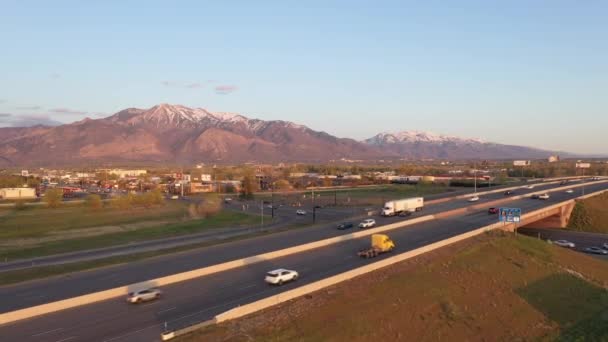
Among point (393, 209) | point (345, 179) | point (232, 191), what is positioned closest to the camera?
point (393, 209)

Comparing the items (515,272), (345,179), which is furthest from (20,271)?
(345,179)

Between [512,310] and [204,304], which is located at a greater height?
[204,304]

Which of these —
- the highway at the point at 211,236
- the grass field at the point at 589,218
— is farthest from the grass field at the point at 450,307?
the grass field at the point at 589,218

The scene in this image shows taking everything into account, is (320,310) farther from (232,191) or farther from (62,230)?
(232,191)

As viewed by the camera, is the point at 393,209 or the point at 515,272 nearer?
the point at 515,272

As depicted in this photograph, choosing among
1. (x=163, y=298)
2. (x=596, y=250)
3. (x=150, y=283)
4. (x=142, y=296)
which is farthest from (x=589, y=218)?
(x=142, y=296)

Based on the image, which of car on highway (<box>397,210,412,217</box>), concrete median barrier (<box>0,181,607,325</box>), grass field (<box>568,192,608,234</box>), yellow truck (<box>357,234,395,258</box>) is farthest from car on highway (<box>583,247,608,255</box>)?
yellow truck (<box>357,234,395,258</box>)

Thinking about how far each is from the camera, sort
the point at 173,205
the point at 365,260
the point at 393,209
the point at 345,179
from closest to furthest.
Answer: the point at 365,260, the point at 393,209, the point at 173,205, the point at 345,179
